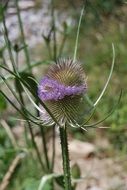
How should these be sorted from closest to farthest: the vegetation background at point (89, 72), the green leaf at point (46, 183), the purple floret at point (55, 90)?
1. the purple floret at point (55, 90)
2. the green leaf at point (46, 183)
3. the vegetation background at point (89, 72)

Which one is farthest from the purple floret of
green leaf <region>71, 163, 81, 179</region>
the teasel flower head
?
green leaf <region>71, 163, 81, 179</region>

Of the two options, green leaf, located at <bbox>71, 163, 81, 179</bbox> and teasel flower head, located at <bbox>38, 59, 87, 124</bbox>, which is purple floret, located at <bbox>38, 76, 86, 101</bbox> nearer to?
teasel flower head, located at <bbox>38, 59, 87, 124</bbox>

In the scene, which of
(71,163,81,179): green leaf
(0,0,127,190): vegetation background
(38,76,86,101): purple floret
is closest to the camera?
(38,76,86,101): purple floret

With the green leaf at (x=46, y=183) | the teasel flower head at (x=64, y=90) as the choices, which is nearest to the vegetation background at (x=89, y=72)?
the green leaf at (x=46, y=183)

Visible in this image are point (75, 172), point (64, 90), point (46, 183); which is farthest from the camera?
point (75, 172)

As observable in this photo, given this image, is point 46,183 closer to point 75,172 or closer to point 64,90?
point 75,172

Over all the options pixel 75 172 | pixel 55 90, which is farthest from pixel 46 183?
pixel 55 90

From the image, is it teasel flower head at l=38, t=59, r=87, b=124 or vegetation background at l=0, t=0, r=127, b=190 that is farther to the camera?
vegetation background at l=0, t=0, r=127, b=190

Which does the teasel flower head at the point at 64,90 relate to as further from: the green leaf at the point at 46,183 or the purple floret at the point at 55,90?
the green leaf at the point at 46,183
